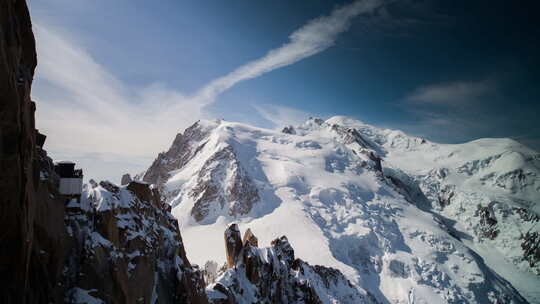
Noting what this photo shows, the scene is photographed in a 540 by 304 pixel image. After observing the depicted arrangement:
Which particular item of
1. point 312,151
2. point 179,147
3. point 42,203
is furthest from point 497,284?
point 179,147

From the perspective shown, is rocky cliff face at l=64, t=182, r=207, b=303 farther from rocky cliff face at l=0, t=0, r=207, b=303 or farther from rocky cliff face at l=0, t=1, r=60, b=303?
rocky cliff face at l=0, t=1, r=60, b=303

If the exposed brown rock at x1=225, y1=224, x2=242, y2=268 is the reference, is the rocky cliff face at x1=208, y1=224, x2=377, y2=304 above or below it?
below

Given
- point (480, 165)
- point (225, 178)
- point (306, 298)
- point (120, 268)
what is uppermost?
point (480, 165)

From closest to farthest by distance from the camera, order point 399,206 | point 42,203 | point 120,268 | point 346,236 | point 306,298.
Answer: point 42,203 → point 120,268 → point 306,298 → point 346,236 → point 399,206

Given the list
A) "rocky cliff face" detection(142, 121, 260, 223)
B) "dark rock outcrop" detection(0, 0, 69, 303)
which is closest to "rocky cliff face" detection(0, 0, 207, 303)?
"dark rock outcrop" detection(0, 0, 69, 303)

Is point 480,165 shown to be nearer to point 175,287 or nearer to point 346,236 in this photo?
point 346,236

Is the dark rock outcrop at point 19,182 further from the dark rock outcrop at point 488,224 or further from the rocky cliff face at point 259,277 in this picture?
the dark rock outcrop at point 488,224
